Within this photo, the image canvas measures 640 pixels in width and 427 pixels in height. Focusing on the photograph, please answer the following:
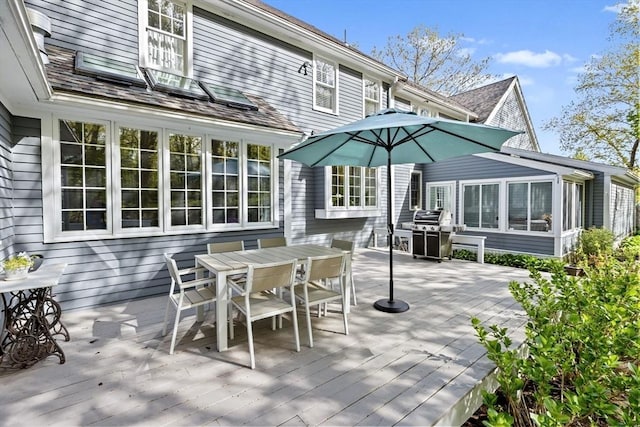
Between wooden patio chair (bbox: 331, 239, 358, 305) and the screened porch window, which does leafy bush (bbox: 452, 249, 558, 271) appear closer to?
the screened porch window

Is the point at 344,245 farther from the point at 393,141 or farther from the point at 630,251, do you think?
the point at 630,251

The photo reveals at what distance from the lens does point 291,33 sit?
7.29 metres

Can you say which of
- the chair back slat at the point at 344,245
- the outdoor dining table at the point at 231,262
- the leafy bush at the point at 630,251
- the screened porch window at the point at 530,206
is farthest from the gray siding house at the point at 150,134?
the chair back slat at the point at 344,245

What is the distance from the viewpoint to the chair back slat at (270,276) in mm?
2910

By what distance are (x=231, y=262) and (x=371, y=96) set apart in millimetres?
7790

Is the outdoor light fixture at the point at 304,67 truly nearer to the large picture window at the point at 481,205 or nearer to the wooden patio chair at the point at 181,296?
the wooden patio chair at the point at 181,296

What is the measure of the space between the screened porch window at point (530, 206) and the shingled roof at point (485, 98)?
641 centimetres

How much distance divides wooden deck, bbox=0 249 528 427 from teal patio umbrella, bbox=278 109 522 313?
3.35 ft

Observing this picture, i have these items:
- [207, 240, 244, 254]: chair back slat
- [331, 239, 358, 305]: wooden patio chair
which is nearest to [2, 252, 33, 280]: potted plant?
[207, 240, 244, 254]: chair back slat

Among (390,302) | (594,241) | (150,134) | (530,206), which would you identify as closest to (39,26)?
(150,134)

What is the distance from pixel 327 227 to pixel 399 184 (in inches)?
142

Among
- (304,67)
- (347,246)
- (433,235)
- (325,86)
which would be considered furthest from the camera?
(325,86)

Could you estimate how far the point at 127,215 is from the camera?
4715mm

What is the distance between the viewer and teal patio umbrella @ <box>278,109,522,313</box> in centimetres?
339
